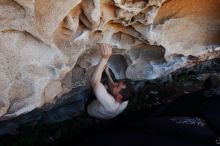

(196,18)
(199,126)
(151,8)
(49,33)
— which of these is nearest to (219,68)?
(196,18)

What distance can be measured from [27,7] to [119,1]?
0.90 feet

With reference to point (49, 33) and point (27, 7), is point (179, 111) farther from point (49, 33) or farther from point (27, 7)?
point (27, 7)

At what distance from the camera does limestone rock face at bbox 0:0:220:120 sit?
49.4 inches

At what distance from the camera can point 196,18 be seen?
64.7 inches

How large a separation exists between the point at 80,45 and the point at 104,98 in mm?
320

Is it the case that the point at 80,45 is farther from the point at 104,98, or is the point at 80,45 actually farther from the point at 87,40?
the point at 104,98

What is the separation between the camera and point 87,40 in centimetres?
144

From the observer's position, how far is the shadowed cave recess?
1263mm

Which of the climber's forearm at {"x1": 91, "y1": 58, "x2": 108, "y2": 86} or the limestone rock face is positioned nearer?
the limestone rock face

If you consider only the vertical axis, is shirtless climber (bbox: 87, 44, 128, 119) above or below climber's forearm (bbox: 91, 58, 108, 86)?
below

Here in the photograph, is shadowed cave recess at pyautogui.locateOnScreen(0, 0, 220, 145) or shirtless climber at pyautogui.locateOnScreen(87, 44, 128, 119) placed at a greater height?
shadowed cave recess at pyautogui.locateOnScreen(0, 0, 220, 145)

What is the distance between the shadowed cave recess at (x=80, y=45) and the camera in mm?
1263

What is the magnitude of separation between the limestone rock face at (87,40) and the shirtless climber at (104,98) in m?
0.04

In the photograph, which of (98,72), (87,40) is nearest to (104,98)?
(98,72)
